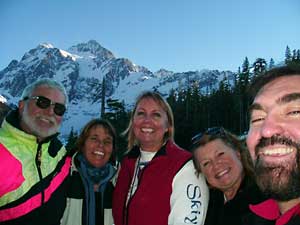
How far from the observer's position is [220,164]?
12.2 ft

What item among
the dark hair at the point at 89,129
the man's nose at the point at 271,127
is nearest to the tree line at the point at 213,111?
the dark hair at the point at 89,129

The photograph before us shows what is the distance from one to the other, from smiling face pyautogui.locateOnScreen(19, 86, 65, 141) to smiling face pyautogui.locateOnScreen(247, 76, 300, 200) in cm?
250

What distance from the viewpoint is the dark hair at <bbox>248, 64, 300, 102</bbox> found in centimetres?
248

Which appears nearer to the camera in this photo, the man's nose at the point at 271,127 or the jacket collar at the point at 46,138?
the man's nose at the point at 271,127

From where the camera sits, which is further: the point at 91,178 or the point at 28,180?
the point at 91,178

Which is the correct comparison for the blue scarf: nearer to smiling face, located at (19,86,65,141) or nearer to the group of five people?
the group of five people

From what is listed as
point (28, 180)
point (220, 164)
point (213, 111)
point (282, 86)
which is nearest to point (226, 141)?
point (220, 164)

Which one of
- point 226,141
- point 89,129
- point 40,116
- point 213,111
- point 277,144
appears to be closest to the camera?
point 277,144

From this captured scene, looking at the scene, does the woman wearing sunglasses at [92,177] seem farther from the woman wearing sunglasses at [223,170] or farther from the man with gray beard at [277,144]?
the man with gray beard at [277,144]

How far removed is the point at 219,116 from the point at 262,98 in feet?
207

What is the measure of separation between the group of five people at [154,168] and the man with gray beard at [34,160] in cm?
1

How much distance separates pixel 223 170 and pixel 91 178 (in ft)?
6.27

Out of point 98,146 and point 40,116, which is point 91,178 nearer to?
point 98,146

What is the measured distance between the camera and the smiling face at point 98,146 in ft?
15.8
